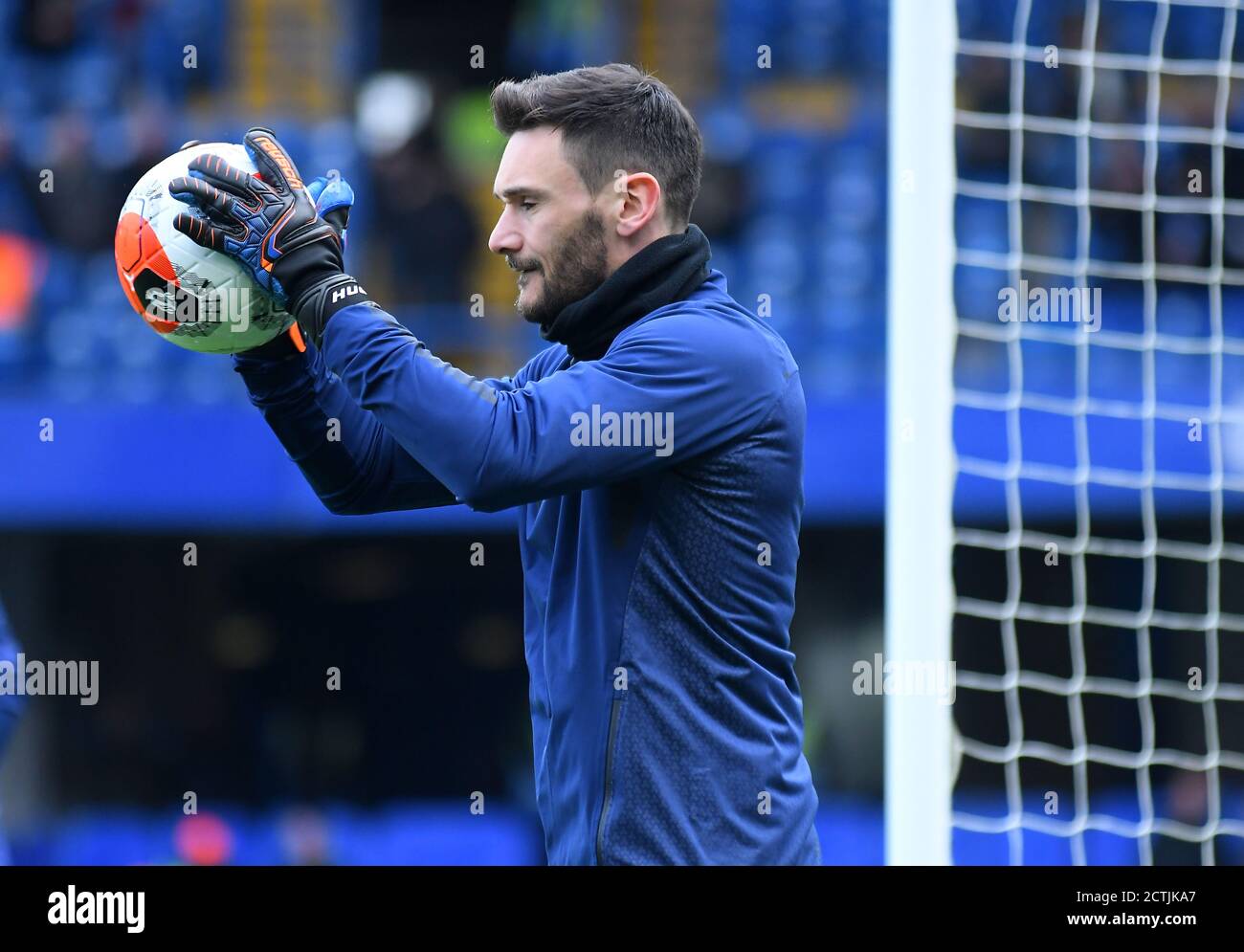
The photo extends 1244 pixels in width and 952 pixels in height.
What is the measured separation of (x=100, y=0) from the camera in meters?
11.5

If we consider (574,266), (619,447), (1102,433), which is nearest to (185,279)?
(574,266)

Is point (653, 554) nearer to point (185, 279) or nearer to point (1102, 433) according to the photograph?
point (185, 279)

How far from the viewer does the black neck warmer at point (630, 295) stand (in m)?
2.80

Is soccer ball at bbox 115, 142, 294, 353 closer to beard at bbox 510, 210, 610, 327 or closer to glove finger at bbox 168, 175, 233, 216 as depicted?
glove finger at bbox 168, 175, 233, 216

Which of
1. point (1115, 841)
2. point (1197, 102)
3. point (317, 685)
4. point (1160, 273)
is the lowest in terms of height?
point (1115, 841)

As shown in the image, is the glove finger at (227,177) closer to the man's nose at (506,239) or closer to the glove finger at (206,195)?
the glove finger at (206,195)

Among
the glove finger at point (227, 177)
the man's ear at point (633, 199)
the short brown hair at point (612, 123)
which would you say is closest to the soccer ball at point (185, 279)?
the glove finger at point (227, 177)

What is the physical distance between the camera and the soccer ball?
2.97 metres

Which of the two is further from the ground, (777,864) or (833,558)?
(833,558)

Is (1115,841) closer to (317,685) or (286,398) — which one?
(317,685)

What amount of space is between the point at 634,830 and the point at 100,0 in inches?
401

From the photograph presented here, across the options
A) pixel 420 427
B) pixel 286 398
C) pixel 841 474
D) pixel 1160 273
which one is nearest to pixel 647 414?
pixel 420 427

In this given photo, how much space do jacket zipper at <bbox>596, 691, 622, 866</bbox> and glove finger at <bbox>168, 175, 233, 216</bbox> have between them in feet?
3.33

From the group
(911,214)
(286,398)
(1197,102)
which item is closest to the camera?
(286,398)
